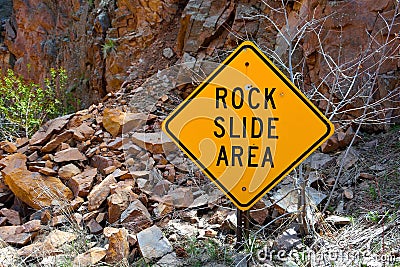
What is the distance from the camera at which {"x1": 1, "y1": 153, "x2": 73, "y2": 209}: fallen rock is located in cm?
422

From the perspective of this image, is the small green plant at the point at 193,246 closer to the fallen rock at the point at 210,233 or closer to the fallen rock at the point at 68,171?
the fallen rock at the point at 210,233

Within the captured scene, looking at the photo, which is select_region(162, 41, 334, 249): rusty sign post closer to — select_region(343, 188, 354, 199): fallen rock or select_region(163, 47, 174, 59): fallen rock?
select_region(343, 188, 354, 199): fallen rock

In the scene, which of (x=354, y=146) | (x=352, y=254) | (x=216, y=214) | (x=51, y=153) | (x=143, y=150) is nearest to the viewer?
(x=352, y=254)

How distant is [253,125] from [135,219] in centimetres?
171

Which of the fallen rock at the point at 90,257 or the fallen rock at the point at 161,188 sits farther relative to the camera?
the fallen rock at the point at 161,188

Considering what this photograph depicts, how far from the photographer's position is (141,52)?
23.7 ft

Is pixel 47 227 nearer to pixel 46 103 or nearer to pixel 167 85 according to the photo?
pixel 167 85

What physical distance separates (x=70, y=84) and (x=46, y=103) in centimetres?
162

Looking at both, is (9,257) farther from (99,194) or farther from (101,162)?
(101,162)

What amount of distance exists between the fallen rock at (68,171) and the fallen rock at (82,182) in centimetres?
8

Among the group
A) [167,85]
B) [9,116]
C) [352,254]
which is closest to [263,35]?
[167,85]

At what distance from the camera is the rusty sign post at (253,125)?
2438mm

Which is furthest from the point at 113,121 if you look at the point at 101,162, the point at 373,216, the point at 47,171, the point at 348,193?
the point at 373,216

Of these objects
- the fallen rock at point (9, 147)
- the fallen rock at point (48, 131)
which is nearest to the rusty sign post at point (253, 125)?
the fallen rock at point (48, 131)
